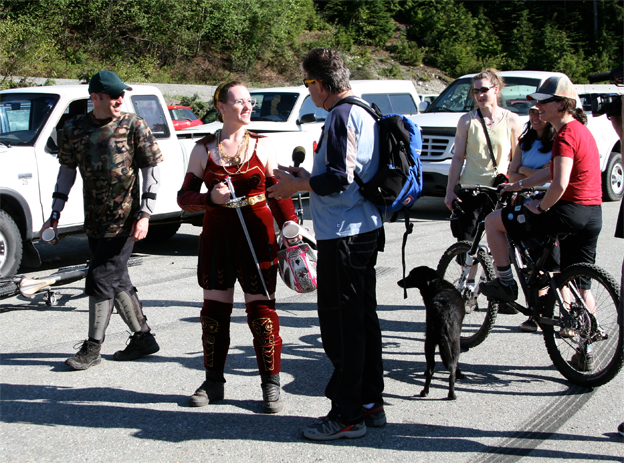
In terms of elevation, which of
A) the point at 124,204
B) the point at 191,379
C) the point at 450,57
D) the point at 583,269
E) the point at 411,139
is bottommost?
the point at 191,379

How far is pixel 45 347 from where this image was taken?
524cm

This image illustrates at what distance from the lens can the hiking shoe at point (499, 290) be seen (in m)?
4.67

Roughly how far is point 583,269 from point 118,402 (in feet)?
10.5

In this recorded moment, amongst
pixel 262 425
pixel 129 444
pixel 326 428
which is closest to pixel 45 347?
pixel 129 444

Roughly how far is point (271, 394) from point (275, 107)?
29.0ft

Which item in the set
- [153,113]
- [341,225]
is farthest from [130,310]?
[153,113]

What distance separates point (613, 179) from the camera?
490 inches

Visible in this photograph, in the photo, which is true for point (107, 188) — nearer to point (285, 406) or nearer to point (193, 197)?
point (193, 197)

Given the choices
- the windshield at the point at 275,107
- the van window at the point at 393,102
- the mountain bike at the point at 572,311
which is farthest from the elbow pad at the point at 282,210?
the van window at the point at 393,102

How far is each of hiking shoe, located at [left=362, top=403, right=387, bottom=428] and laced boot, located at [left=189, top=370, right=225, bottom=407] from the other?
0.97 meters

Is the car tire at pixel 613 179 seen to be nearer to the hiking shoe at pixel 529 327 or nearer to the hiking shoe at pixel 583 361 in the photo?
the hiking shoe at pixel 529 327

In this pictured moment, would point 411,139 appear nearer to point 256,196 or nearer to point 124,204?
point 256,196

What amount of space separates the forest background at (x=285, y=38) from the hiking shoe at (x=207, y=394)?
17.7 metres

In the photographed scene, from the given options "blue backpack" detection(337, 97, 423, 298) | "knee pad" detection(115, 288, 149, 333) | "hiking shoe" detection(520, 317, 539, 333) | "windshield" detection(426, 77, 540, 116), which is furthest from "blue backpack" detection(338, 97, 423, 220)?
"windshield" detection(426, 77, 540, 116)
